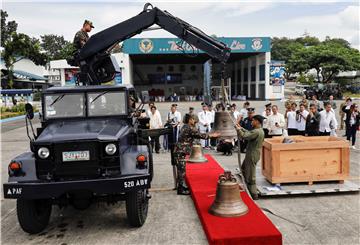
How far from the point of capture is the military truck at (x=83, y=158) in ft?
17.4

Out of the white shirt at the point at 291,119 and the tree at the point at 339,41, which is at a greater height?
the tree at the point at 339,41

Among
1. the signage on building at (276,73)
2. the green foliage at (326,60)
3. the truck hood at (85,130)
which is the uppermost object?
the green foliage at (326,60)

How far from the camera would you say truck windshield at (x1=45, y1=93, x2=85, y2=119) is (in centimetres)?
661

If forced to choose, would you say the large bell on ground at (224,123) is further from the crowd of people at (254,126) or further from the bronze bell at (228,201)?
the bronze bell at (228,201)

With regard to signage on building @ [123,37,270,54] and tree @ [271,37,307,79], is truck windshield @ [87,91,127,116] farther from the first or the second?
tree @ [271,37,307,79]

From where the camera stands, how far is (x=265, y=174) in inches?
318

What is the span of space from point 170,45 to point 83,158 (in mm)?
37985

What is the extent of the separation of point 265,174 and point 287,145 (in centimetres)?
97

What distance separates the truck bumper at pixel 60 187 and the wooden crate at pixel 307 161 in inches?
140

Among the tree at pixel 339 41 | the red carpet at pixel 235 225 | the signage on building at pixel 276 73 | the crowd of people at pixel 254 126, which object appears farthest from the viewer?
the tree at pixel 339 41

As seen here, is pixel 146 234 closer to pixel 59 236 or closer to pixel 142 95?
pixel 59 236

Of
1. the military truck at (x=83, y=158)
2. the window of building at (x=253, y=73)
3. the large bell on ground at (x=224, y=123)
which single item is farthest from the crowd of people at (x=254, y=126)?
the window of building at (x=253, y=73)

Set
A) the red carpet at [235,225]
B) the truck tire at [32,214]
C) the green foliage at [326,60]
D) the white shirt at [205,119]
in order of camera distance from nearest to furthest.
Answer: the red carpet at [235,225], the truck tire at [32,214], the white shirt at [205,119], the green foliage at [326,60]

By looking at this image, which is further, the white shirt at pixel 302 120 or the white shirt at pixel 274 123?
the white shirt at pixel 302 120
